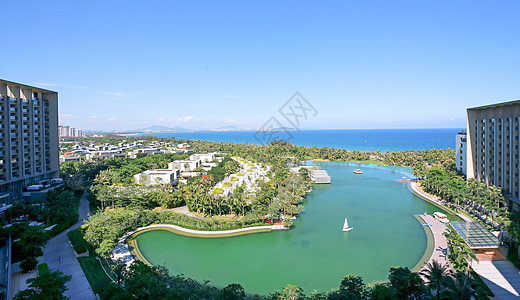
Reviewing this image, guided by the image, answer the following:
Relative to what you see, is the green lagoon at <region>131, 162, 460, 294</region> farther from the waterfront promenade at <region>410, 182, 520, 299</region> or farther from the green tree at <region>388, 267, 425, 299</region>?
the green tree at <region>388, 267, 425, 299</region>

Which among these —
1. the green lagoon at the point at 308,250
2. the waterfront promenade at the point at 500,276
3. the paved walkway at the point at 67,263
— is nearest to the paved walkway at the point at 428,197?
the green lagoon at the point at 308,250

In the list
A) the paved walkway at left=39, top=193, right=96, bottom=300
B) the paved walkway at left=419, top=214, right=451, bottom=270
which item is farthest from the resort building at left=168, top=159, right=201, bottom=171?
the paved walkway at left=419, top=214, right=451, bottom=270

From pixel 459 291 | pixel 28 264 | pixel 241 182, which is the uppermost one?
pixel 241 182

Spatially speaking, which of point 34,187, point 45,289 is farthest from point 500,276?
point 34,187

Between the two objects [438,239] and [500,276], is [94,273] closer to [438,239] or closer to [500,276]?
[500,276]

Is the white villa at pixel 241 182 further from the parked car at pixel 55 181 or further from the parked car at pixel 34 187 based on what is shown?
the parked car at pixel 34 187

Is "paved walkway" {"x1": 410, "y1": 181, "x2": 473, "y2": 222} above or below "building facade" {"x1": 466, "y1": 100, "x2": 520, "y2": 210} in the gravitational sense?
below
